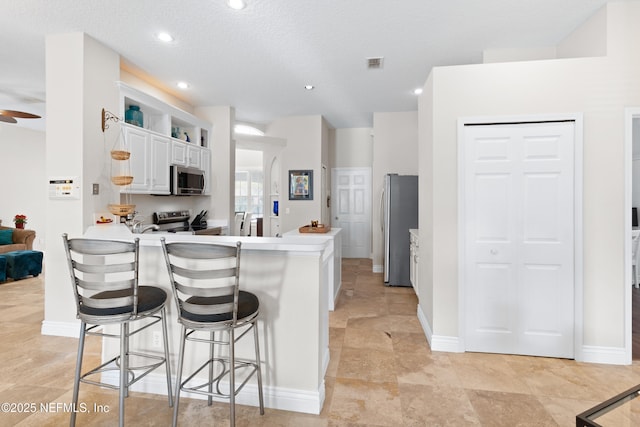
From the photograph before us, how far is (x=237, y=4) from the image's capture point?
2576 mm

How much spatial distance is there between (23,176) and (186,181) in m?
4.67

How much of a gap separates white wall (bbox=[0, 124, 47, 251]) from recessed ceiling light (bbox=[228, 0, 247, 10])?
5869mm

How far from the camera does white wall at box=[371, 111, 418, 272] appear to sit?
5828mm

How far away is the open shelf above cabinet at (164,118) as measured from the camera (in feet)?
11.9

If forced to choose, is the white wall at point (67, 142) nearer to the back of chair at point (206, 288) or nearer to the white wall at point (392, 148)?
the back of chair at point (206, 288)

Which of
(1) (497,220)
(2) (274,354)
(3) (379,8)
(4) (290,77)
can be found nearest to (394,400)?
(2) (274,354)

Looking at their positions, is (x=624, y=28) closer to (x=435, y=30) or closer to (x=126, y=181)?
(x=435, y=30)

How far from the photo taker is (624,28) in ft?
8.34

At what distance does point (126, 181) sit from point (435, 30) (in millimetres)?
3379

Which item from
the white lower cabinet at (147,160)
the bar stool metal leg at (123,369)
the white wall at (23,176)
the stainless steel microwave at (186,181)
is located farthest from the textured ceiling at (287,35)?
the bar stool metal leg at (123,369)

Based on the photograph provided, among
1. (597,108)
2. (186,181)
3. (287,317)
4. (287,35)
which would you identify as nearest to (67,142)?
(186,181)

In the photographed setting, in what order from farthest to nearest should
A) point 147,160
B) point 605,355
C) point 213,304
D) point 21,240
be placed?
point 21,240 → point 147,160 → point 605,355 → point 213,304

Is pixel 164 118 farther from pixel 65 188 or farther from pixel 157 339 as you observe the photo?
pixel 157 339

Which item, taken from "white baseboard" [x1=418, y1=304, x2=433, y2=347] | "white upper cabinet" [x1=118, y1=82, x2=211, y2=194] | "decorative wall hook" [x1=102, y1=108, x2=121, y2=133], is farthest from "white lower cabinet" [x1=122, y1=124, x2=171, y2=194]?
"white baseboard" [x1=418, y1=304, x2=433, y2=347]
